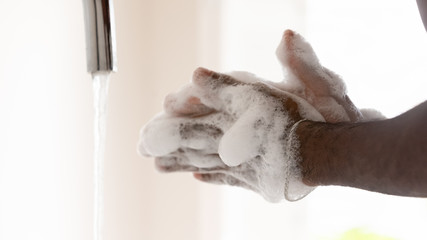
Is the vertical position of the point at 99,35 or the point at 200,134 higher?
the point at 99,35

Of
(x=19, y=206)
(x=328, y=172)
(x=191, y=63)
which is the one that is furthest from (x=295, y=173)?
(x=191, y=63)

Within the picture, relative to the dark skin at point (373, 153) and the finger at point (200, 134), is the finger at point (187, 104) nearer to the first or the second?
the finger at point (200, 134)

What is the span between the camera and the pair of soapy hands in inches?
23.2

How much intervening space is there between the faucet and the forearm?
0.71ft

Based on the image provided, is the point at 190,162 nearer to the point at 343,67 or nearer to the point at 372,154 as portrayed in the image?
the point at 372,154

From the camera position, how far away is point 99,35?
611mm

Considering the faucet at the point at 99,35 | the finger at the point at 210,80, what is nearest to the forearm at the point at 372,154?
the finger at the point at 210,80

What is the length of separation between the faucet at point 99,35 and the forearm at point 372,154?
22 cm

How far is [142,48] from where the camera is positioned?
4.83 ft

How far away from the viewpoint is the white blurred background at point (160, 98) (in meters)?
1.13

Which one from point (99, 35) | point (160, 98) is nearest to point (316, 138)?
point (99, 35)

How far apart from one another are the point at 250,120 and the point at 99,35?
0.18m

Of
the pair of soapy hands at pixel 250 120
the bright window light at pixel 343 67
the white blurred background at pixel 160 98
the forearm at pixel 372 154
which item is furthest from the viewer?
the bright window light at pixel 343 67

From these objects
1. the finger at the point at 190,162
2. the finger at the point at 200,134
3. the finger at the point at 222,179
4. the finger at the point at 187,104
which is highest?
the finger at the point at 187,104
